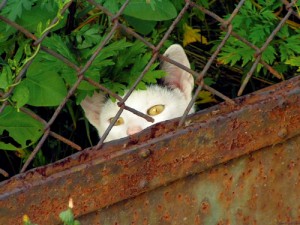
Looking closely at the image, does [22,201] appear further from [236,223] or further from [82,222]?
[236,223]

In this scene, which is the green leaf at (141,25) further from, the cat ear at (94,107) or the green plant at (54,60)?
the cat ear at (94,107)

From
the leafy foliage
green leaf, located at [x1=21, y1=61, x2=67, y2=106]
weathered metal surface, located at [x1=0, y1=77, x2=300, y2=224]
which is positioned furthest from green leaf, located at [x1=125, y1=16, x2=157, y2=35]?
weathered metal surface, located at [x1=0, y1=77, x2=300, y2=224]

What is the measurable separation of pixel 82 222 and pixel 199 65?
8.08 feet

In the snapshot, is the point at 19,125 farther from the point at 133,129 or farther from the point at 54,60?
the point at 133,129

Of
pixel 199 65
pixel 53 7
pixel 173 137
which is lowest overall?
pixel 173 137

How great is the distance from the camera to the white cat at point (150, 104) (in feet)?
12.5

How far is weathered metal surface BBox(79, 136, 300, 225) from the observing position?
232 centimetres

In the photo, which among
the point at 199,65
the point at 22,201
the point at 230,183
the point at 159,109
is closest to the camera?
the point at 22,201

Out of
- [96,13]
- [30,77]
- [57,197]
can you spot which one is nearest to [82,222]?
[57,197]

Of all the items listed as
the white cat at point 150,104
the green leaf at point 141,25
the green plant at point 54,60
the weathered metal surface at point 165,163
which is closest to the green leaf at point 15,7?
the green plant at point 54,60

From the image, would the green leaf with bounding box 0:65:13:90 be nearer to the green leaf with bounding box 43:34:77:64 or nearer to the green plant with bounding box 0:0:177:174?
the green plant with bounding box 0:0:177:174

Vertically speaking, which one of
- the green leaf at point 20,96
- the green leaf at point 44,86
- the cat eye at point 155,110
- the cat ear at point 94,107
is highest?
the cat ear at point 94,107

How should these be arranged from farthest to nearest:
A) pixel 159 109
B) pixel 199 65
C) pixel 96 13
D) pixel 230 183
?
pixel 199 65, pixel 159 109, pixel 96 13, pixel 230 183

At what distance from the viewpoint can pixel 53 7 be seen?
2.71m
